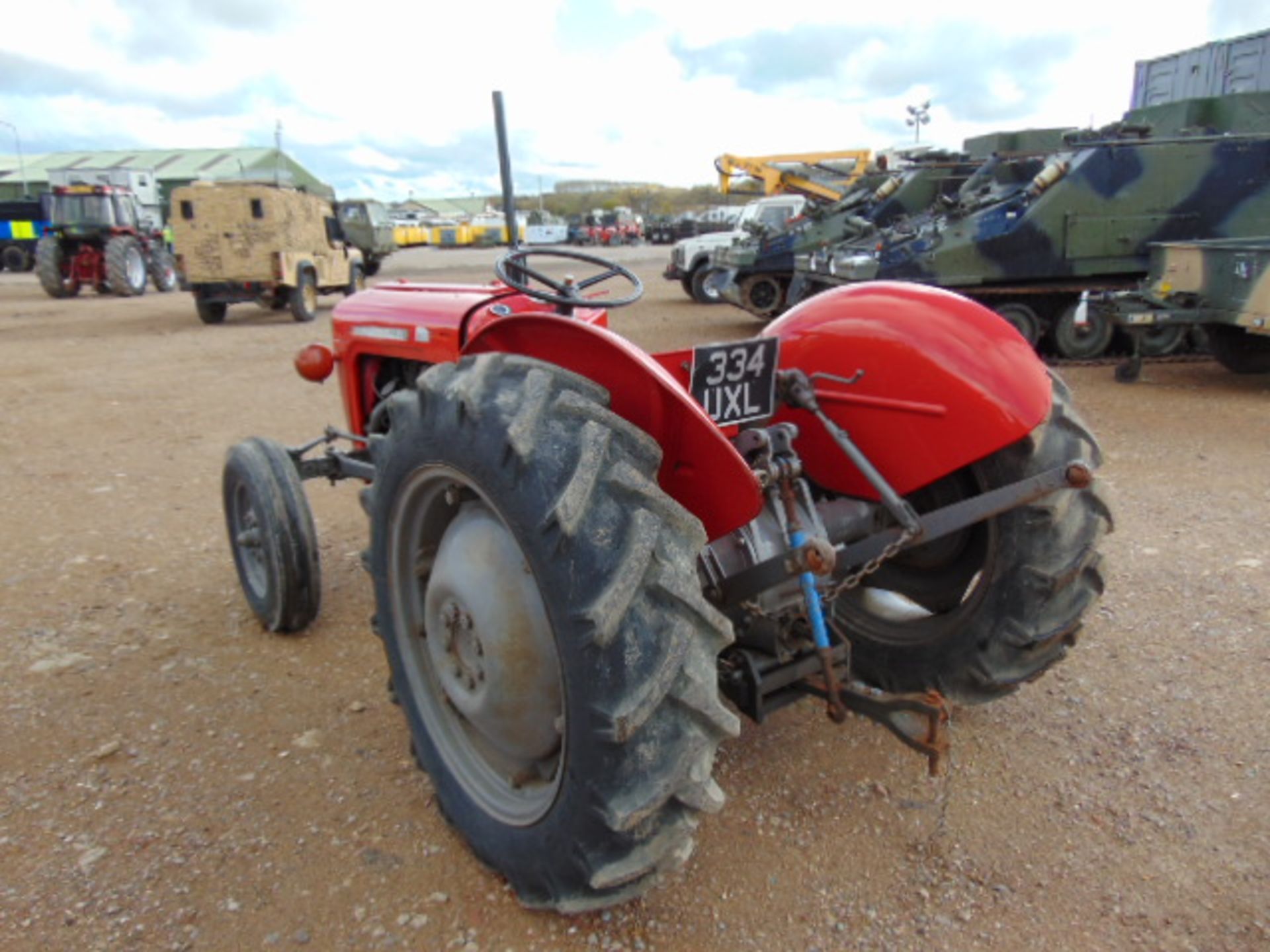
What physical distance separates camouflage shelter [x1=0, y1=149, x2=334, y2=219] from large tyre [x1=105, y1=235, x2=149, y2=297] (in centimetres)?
2429

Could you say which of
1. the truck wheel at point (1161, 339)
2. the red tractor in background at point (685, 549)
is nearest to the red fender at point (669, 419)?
the red tractor in background at point (685, 549)

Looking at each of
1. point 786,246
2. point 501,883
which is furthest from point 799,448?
point 786,246

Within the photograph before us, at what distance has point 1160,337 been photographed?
9.03m

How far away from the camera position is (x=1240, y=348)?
8539 millimetres

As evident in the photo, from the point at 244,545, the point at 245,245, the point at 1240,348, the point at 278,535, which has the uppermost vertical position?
the point at 245,245

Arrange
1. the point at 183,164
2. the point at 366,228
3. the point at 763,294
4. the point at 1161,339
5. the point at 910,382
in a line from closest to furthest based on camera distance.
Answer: the point at 910,382 < the point at 1161,339 < the point at 763,294 < the point at 366,228 < the point at 183,164

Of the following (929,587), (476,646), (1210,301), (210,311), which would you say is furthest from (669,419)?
(210,311)

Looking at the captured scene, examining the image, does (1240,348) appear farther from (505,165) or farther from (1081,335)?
(505,165)

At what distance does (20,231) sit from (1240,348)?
3181cm

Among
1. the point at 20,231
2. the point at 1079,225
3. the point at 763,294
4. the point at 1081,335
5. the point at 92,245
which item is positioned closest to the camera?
the point at 1079,225

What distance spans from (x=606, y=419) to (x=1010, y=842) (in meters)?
1.54

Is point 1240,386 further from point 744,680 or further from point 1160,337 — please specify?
point 744,680

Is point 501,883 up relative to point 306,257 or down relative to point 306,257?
down

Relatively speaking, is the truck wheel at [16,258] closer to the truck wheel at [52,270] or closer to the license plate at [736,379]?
the truck wheel at [52,270]
